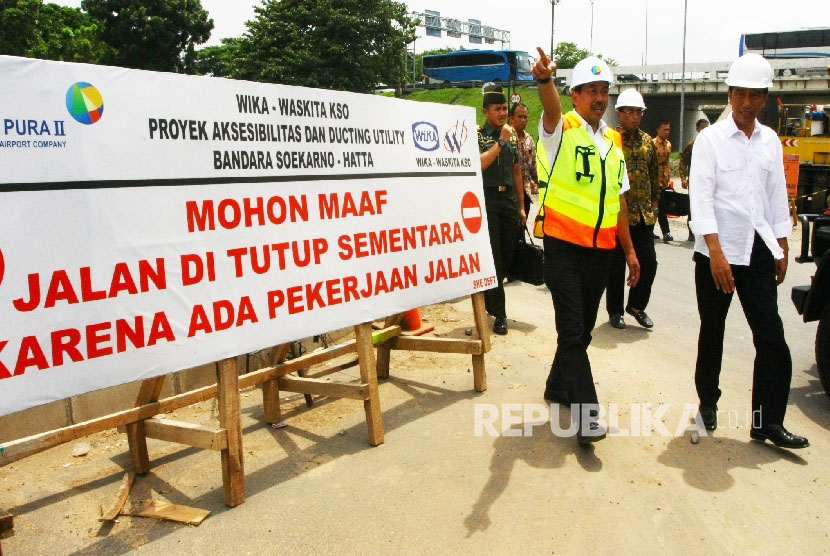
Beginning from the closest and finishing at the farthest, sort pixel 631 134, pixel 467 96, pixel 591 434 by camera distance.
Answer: pixel 591 434, pixel 631 134, pixel 467 96

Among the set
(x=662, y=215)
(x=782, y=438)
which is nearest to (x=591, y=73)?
(x=782, y=438)

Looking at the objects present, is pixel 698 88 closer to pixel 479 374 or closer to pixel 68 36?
pixel 68 36

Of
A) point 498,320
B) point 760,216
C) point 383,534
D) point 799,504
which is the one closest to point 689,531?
point 799,504

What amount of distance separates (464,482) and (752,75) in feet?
8.88

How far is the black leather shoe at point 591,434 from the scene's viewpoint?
14.0ft

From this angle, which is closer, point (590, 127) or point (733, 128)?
point (733, 128)

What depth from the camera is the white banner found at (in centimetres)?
301

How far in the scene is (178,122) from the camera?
3475mm

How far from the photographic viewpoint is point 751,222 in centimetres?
436

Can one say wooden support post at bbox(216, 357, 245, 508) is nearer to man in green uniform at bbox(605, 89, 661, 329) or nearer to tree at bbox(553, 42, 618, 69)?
man in green uniform at bbox(605, 89, 661, 329)

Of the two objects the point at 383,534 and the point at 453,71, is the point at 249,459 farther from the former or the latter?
the point at 453,71

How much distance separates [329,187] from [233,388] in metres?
1.21

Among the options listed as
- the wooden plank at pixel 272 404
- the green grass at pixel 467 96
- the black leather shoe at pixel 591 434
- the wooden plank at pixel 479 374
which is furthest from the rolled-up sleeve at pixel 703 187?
the green grass at pixel 467 96

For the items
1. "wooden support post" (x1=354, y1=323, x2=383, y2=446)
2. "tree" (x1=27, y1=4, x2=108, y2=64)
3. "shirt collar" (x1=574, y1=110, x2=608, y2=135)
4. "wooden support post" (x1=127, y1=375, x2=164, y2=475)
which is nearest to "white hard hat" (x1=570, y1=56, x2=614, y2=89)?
"shirt collar" (x1=574, y1=110, x2=608, y2=135)
